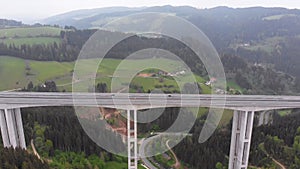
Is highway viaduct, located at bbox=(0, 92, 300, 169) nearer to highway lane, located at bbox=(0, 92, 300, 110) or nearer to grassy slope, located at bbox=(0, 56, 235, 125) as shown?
highway lane, located at bbox=(0, 92, 300, 110)

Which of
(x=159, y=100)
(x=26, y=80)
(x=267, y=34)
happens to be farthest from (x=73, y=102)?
(x=267, y=34)

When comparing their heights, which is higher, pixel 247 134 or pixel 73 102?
pixel 73 102

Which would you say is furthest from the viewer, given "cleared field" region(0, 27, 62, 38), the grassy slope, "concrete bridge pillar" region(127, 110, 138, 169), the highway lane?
"cleared field" region(0, 27, 62, 38)

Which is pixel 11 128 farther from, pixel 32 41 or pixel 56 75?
pixel 32 41

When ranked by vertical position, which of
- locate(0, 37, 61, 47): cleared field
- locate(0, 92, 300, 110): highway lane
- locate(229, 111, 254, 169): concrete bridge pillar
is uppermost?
locate(0, 37, 61, 47): cleared field

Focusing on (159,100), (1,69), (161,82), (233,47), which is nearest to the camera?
(159,100)

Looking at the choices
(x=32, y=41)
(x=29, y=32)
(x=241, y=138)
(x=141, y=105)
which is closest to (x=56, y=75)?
(x=32, y=41)

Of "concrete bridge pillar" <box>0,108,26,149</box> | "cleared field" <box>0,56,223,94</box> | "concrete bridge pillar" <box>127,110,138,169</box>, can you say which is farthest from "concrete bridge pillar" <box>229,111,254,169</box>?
"concrete bridge pillar" <box>0,108,26,149</box>

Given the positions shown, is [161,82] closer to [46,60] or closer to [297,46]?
[46,60]
